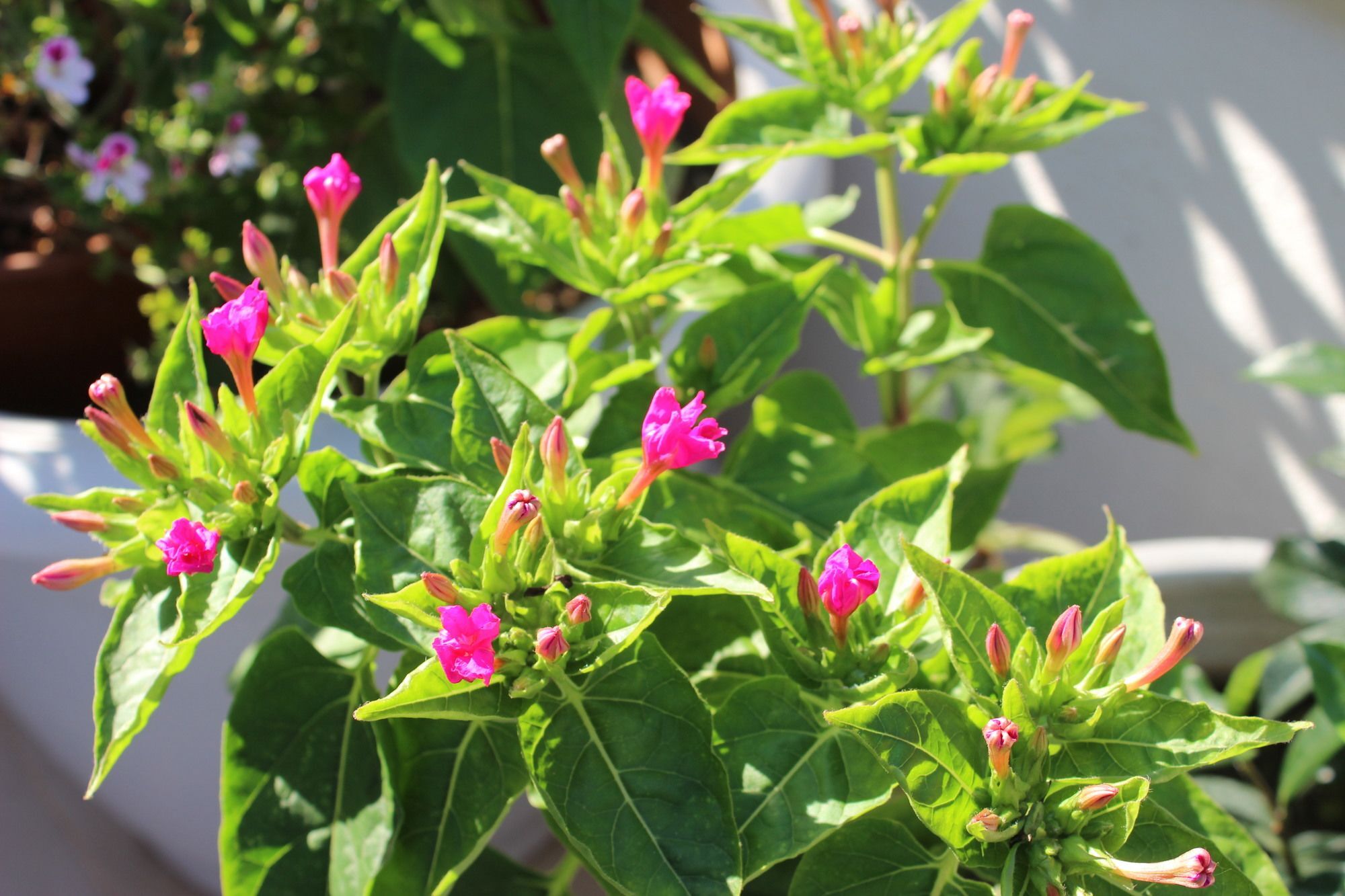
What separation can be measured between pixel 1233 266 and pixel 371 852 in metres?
0.86

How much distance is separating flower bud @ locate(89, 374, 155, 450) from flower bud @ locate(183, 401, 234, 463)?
2 centimetres

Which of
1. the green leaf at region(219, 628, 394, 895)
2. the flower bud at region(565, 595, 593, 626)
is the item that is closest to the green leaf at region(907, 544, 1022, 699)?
the flower bud at region(565, 595, 593, 626)

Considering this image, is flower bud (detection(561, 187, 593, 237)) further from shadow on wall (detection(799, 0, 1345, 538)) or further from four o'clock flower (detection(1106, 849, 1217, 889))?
shadow on wall (detection(799, 0, 1345, 538))

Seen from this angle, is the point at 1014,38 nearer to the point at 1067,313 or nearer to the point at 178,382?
the point at 1067,313

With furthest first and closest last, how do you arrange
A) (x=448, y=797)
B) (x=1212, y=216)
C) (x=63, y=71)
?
1. (x=1212, y=216)
2. (x=63, y=71)
3. (x=448, y=797)

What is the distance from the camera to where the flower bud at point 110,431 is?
15.9 inches

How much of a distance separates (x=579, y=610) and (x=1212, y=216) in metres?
0.83

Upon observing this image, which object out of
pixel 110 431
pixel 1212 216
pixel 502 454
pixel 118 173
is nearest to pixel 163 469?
pixel 110 431

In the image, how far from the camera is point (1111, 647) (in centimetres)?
37

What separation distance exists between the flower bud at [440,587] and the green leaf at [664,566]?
0.05m

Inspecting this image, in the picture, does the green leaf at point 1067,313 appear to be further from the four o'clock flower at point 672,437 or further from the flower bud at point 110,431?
the flower bud at point 110,431

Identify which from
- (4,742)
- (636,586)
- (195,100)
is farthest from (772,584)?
(4,742)

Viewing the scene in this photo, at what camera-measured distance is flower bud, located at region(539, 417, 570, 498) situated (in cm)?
38

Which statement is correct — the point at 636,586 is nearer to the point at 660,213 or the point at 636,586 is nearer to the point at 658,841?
the point at 658,841
